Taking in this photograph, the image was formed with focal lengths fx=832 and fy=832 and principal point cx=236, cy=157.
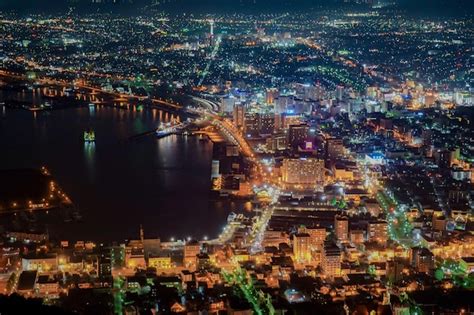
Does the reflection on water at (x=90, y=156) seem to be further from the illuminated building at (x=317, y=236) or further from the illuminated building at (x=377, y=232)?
the illuminated building at (x=377, y=232)

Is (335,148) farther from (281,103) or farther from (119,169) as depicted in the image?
(281,103)

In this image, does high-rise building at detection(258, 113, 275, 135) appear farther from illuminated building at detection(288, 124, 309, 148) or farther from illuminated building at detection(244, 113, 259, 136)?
illuminated building at detection(288, 124, 309, 148)

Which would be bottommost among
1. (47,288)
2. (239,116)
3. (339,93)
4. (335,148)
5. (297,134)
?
(47,288)

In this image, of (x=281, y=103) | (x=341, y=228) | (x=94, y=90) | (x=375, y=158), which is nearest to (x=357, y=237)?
(x=341, y=228)

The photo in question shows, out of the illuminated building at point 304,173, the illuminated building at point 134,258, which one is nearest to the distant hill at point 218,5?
the illuminated building at point 304,173

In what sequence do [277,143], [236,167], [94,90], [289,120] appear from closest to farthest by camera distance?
[236,167] < [277,143] < [289,120] < [94,90]

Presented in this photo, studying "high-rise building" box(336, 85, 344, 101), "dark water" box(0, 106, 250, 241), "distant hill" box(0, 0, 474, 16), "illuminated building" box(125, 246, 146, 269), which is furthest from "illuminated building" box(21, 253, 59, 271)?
"high-rise building" box(336, 85, 344, 101)

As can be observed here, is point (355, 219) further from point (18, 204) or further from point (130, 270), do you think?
point (18, 204)
